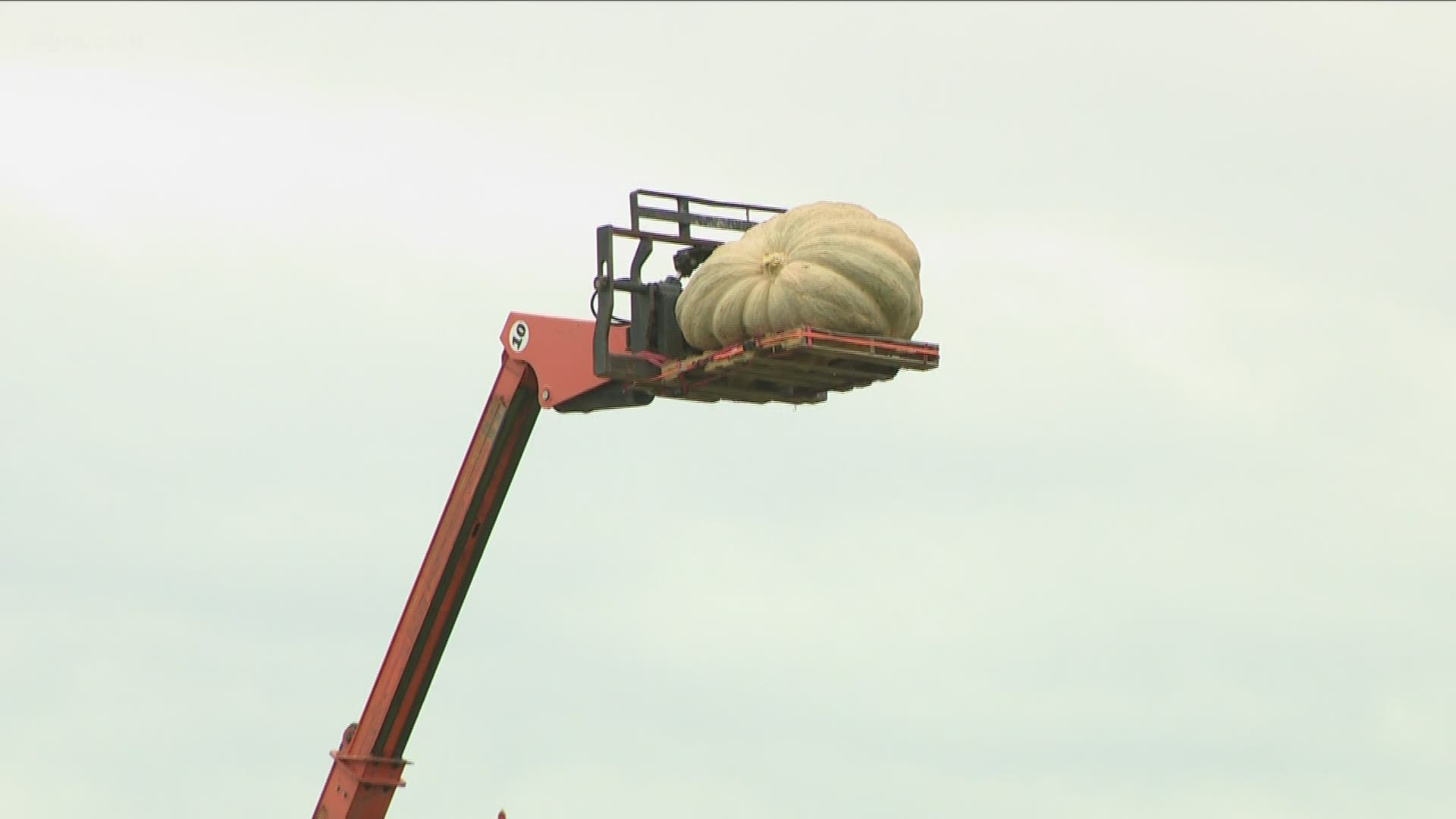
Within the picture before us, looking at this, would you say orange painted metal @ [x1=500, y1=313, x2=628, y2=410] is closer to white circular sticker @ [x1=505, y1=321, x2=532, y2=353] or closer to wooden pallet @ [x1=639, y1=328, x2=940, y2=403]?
white circular sticker @ [x1=505, y1=321, x2=532, y2=353]

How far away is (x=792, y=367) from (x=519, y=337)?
11.3ft

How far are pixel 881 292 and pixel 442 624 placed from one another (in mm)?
5434

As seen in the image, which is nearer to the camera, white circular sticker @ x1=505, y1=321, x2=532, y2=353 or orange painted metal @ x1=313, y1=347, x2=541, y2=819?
white circular sticker @ x1=505, y1=321, x2=532, y2=353

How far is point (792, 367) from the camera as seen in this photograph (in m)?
17.8

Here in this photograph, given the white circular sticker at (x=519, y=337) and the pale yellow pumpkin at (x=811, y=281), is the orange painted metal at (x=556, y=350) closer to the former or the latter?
the white circular sticker at (x=519, y=337)

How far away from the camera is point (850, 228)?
58.4 ft

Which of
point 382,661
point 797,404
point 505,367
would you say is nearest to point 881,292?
point 797,404

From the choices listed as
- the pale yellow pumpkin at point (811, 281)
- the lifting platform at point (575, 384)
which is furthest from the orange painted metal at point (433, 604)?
the pale yellow pumpkin at point (811, 281)

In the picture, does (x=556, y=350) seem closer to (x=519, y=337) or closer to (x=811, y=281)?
(x=519, y=337)

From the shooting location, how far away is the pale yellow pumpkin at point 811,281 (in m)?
17.4

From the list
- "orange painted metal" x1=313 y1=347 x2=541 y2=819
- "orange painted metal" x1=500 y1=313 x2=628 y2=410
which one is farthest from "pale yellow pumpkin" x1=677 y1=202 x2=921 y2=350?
"orange painted metal" x1=313 y1=347 x2=541 y2=819

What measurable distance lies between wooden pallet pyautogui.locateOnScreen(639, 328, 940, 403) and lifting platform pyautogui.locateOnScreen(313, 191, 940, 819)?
1 cm

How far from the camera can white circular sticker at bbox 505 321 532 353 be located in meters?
20.4

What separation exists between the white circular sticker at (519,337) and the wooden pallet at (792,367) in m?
1.77
